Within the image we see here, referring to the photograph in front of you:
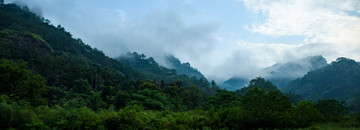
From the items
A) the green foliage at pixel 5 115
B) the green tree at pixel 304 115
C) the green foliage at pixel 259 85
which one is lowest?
the green foliage at pixel 5 115

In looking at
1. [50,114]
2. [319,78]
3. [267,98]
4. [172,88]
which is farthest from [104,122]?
[319,78]

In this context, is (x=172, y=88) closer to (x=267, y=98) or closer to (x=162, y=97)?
(x=162, y=97)

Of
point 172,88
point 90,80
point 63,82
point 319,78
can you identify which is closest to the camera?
point 172,88

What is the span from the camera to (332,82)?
118625 mm

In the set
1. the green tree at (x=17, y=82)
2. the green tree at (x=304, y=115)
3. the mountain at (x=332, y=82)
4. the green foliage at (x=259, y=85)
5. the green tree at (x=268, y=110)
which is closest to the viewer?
the green tree at (x=17, y=82)

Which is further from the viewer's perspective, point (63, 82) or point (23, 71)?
point (63, 82)

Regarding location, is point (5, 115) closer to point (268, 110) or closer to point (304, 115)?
point (268, 110)

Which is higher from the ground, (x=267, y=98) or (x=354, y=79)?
(x=354, y=79)

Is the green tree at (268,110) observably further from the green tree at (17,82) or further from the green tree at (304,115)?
the green tree at (17,82)

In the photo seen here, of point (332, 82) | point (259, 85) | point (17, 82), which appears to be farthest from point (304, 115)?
point (332, 82)

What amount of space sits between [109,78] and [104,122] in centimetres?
4390

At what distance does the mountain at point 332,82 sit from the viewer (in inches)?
4136

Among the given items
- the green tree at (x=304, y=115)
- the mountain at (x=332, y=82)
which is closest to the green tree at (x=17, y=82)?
the green tree at (x=304, y=115)

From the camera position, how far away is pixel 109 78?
54281mm
